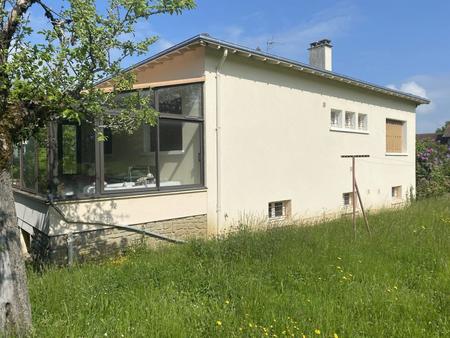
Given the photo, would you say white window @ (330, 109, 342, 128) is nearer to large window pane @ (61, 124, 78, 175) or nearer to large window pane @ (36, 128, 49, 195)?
large window pane @ (61, 124, 78, 175)

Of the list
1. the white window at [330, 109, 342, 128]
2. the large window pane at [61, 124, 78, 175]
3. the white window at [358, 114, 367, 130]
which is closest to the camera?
the large window pane at [61, 124, 78, 175]

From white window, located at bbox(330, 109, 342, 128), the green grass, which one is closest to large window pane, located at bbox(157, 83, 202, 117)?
Answer: the green grass

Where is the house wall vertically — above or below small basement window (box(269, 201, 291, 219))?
above

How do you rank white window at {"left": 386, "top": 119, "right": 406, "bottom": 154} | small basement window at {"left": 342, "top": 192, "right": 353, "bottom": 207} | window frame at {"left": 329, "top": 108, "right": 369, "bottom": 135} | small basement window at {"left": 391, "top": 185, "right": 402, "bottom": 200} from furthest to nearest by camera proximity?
small basement window at {"left": 391, "top": 185, "right": 402, "bottom": 200} < white window at {"left": 386, "top": 119, "right": 406, "bottom": 154} < small basement window at {"left": 342, "top": 192, "right": 353, "bottom": 207} < window frame at {"left": 329, "top": 108, "right": 369, "bottom": 135}

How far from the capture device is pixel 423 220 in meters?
10.1

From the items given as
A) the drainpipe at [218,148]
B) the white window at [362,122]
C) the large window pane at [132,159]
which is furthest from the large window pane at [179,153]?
the white window at [362,122]

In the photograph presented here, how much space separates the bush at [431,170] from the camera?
19312 mm

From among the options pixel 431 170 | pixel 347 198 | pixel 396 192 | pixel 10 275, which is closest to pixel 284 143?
pixel 347 198

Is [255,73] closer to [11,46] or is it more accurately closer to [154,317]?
[11,46]

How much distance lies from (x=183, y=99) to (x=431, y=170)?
49.8 feet

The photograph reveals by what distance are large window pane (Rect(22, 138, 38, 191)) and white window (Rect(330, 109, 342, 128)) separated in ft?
30.8

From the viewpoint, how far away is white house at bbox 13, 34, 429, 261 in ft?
26.1

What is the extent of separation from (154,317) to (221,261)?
205 centimetres

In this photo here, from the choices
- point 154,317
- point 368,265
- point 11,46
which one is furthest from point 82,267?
point 368,265
